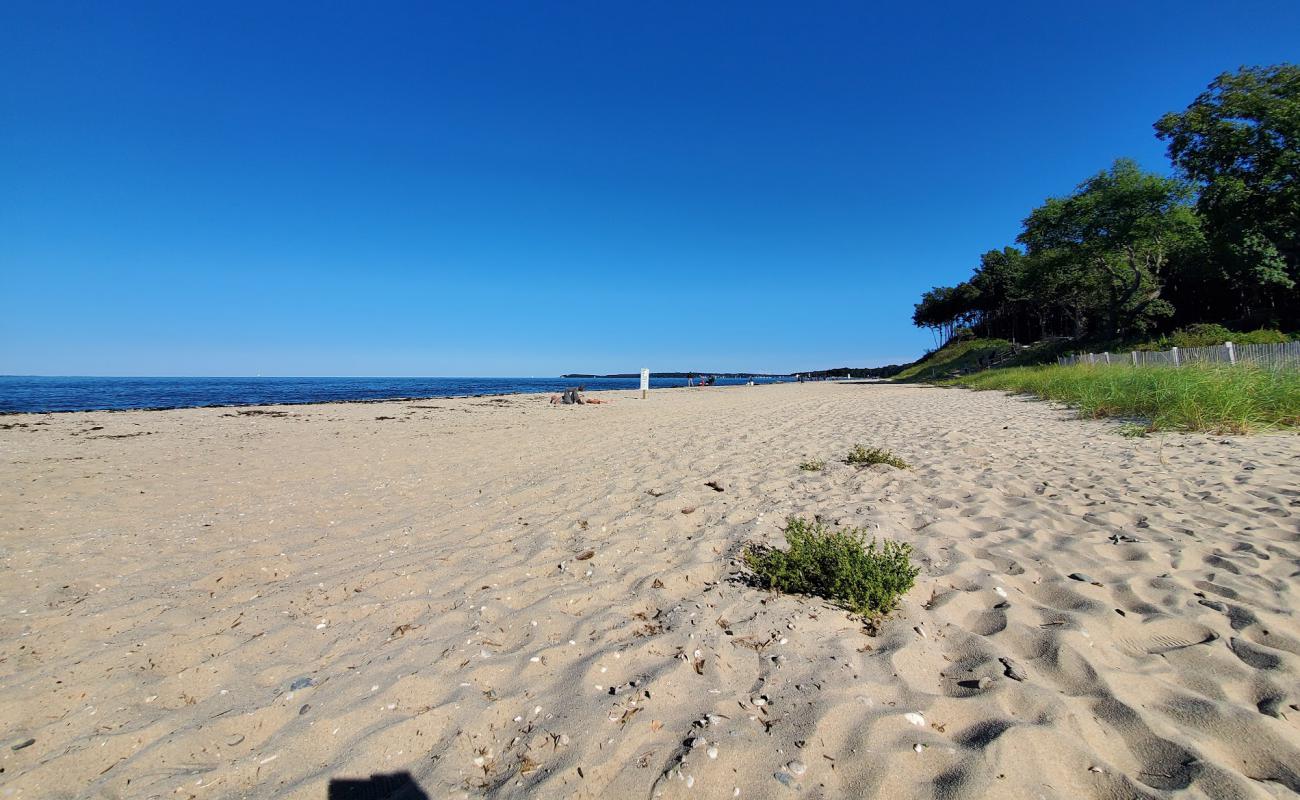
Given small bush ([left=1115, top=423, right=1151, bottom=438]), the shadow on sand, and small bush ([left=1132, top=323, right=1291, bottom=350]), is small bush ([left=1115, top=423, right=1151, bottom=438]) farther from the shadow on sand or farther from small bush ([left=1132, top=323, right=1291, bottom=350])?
small bush ([left=1132, top=323, right=1291, bottom=350])

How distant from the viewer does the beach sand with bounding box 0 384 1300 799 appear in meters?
1.86

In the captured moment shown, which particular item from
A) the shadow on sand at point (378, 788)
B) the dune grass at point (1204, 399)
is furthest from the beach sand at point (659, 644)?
the dune grass at point (1204, 399)

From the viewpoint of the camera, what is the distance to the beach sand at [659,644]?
1864 mm

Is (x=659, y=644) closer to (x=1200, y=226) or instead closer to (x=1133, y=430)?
(x=1133, y=430)

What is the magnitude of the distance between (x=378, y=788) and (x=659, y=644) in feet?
4.42

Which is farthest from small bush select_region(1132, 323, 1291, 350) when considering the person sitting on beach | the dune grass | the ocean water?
the ocean water

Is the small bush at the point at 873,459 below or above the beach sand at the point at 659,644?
above

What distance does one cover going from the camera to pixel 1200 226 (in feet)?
88.7

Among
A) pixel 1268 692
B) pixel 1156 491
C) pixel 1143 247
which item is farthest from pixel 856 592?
pixel 1143 247

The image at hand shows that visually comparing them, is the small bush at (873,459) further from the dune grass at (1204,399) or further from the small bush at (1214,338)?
the small bush at (1214,338)

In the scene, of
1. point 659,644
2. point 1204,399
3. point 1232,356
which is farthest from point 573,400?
point 1232,356

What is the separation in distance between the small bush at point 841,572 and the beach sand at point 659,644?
16 cm

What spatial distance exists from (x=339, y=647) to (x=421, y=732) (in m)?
1.07

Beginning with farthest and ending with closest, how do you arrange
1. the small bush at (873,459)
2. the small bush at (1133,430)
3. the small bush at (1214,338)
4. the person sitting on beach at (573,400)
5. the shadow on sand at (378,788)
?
1. the person sitting on beach at (573,400)
2. the small bush at (1214,338)
3. the small bush at (1133,430)
4. the small bush at (873,459)
5. the shadow on sand at (378,788)
